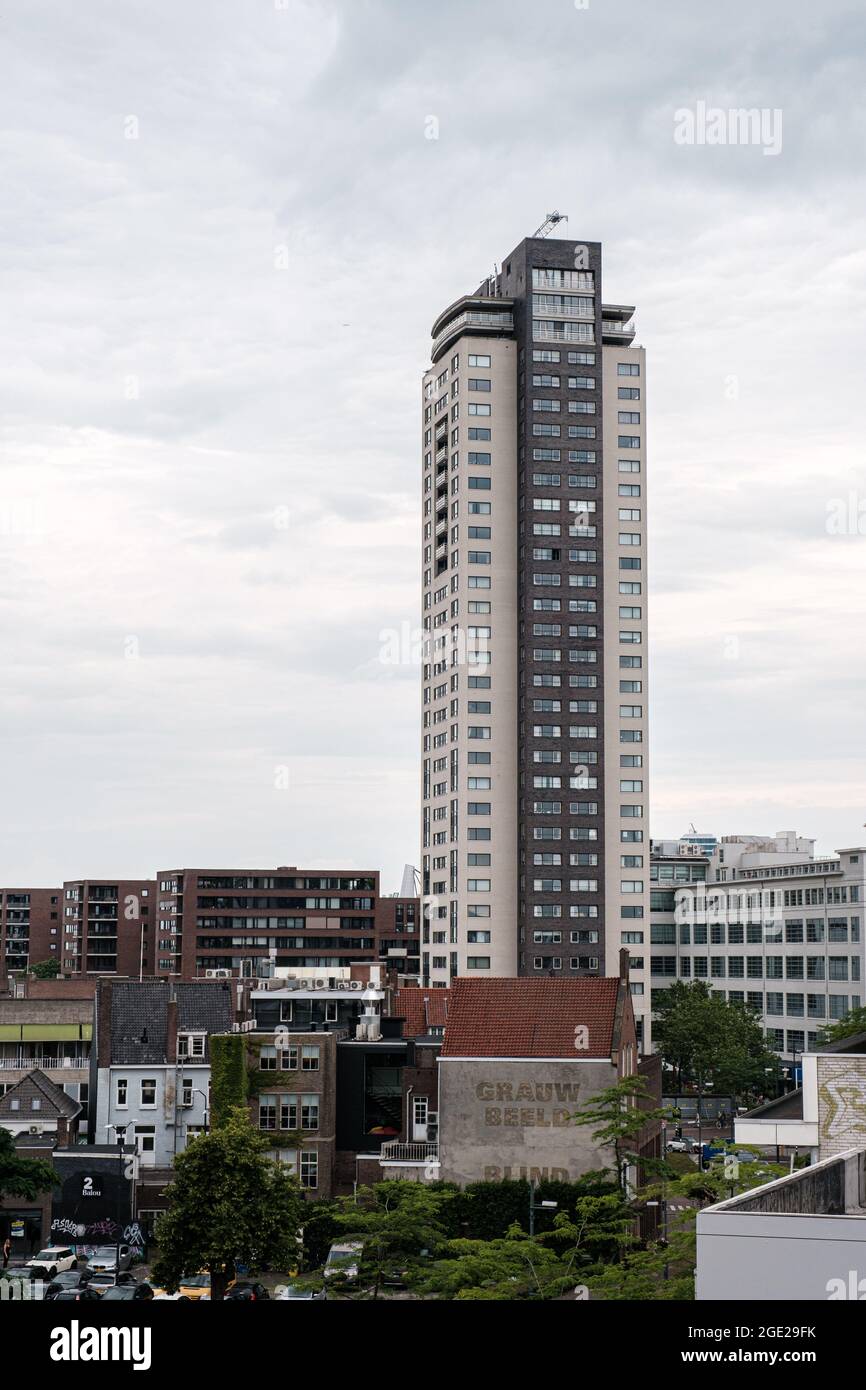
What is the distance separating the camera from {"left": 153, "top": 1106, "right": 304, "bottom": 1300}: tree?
2260 inches

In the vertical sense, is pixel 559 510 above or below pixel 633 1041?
above

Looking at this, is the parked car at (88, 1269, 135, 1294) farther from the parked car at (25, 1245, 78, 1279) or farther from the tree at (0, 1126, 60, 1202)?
the tree at (0, 1126, 60, 1202)

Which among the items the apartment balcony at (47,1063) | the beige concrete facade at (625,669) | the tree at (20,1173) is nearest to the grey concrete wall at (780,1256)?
the tree at (20,1173)

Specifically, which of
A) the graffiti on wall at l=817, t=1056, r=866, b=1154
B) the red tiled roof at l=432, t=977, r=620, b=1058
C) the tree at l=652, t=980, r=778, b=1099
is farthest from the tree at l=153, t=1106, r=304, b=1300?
the tree at l=652, t=980, r=778, b=1099

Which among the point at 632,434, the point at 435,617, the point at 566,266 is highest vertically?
the point at 566,266

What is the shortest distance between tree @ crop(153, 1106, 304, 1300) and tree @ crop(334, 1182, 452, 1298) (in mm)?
3532

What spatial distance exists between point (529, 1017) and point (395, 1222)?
16831 mm

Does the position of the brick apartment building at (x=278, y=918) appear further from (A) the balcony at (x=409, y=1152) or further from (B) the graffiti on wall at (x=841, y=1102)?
(B) the graffiti on wall at (x=841, y=1102)

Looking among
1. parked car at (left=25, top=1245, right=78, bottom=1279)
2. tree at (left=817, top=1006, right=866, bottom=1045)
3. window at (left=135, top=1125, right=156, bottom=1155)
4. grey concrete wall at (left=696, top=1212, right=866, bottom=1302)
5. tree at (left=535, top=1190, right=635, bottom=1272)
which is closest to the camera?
grey concrete wall at (left=696, top=1212, right=866, bottom=1302)

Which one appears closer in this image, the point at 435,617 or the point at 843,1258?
the point at 843,1258
